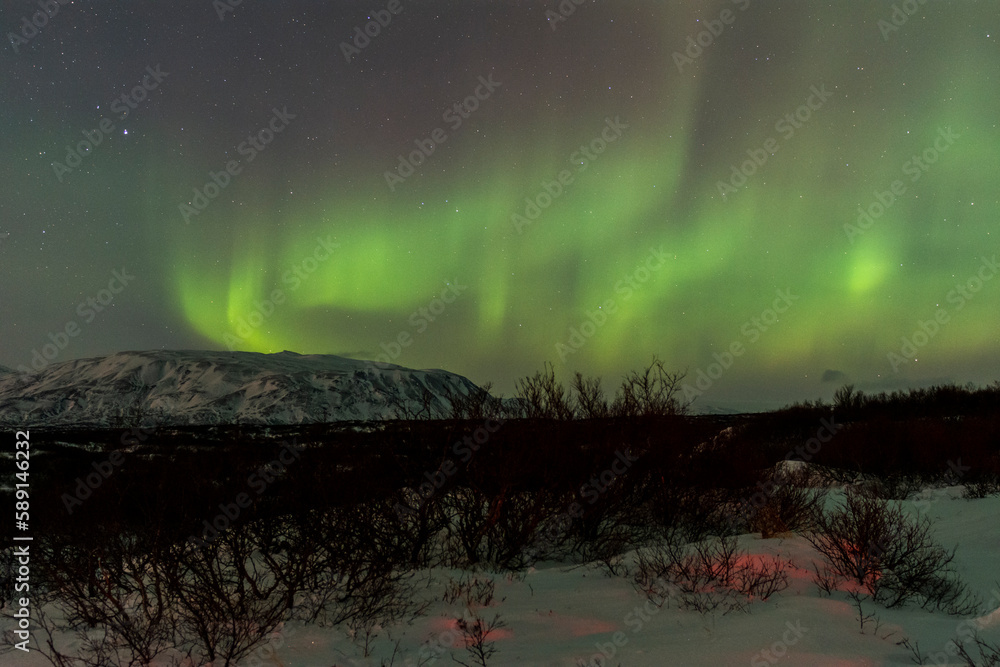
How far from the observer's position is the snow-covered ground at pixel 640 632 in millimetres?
4891

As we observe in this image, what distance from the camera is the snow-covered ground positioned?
4.89m

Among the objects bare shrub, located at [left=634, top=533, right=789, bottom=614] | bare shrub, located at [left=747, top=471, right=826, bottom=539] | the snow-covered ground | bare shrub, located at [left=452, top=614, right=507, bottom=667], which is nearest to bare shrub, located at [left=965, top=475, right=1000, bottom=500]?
bare shrub, located at [left=747, top=471, right=826, bottom=539]

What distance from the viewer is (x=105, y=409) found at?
173m

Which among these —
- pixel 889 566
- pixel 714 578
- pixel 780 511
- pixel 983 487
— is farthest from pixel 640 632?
pixel 983 487

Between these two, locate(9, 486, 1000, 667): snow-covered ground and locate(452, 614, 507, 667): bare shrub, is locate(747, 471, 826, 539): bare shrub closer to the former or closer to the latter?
locate(9, 486, 1000, 667): snow-covered ground

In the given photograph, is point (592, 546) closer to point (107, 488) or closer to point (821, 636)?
point (821, 636)

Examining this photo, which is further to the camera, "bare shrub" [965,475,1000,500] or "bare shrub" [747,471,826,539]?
"bare shrub" [965,475,1000,500]

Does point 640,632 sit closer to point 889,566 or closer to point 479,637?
point 479,637

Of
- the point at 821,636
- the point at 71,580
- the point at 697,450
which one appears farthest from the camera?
the point at 697,450

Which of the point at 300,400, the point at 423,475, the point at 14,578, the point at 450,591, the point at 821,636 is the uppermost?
the point at 300,400

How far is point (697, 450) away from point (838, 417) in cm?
2576

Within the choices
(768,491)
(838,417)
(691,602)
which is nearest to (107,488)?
(691,602)

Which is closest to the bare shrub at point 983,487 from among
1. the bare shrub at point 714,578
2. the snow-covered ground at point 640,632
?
the snow-covered ground at point 640,632

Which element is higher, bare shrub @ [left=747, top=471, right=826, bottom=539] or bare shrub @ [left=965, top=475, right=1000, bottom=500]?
bare shrub @ [left=747, top=471, right=826, bottom=539]
